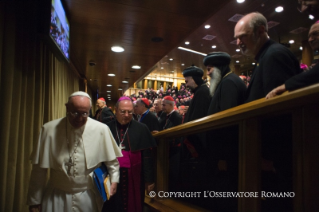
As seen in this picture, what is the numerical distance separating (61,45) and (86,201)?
193cm

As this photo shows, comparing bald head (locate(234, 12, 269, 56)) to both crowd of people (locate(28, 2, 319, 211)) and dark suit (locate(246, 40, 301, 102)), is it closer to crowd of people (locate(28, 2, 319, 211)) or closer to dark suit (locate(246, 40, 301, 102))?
crowd of people (locate(28, 2, 319, 211))

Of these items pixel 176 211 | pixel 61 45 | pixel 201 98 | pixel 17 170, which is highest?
pixel 61 45

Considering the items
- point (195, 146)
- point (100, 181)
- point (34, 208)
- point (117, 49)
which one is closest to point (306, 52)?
point (117, 49)

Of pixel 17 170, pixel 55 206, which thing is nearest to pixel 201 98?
pixel 55 206

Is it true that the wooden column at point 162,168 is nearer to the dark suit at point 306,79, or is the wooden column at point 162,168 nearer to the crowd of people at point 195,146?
the crowd of people at point 195,146

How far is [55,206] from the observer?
1.78m

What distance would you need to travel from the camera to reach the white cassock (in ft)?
5.85

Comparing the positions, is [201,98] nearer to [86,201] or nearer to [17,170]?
[86,201]

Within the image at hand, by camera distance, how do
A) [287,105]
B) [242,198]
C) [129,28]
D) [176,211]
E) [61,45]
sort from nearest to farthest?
1. [287,105]
2. [242,198]
3. [176,211]
4. [61,45]
5. [129,28]

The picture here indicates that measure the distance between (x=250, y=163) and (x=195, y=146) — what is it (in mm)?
886

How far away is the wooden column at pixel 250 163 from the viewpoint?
1.33 meters

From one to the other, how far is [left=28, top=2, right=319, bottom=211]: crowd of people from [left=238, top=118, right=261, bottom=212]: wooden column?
159 millimetres

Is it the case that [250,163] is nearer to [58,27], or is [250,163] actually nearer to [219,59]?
[219,59]

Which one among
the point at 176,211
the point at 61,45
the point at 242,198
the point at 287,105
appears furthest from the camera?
the point at 61,45
